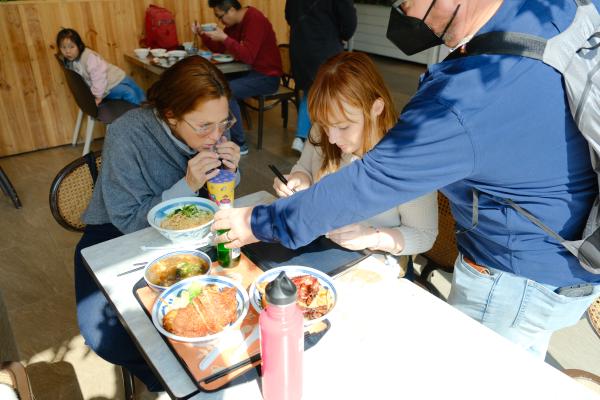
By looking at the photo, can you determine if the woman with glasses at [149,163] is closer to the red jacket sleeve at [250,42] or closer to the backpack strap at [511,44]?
the backpack strap at [511,44]

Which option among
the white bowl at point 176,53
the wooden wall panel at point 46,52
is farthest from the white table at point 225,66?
the wooden wall panel at point 46,52

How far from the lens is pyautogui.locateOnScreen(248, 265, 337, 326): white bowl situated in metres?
1.14

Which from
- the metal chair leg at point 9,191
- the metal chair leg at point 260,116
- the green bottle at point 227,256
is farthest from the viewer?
the metal chair leg at point 260,116

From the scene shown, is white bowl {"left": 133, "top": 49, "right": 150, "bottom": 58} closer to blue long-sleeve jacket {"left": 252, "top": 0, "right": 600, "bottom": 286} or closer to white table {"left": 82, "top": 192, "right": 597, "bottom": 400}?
white table {"left": 82, "top": 192, "right": 597, "bottom": 400}

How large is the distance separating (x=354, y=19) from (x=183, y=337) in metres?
3.52

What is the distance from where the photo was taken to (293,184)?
1749mm

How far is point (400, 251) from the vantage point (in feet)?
4.91

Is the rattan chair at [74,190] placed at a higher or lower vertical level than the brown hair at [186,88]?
lower

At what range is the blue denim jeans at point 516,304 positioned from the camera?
124 cm

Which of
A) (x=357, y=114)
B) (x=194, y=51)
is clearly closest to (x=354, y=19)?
(x=194, y=51)

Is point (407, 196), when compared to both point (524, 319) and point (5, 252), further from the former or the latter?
point (5, 252)

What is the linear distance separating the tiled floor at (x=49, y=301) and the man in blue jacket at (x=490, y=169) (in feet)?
4.03

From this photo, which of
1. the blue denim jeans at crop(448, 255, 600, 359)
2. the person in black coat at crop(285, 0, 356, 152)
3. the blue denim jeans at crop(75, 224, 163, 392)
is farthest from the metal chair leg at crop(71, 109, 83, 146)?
the blue denim jeans at crop(448, 255, 600, 359)

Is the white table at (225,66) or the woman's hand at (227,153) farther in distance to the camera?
the white table at (225,66)
